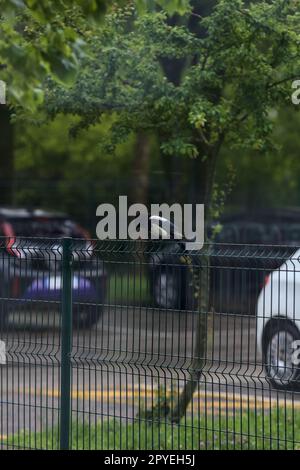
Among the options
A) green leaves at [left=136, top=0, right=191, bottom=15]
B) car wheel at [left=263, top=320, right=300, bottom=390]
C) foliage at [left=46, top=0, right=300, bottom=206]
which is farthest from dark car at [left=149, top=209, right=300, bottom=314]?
green leaves at [left=136, top=0, right=191, bottom=15]

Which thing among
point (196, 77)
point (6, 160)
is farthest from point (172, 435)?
point (6, 160)

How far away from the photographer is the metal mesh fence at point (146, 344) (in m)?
6.66

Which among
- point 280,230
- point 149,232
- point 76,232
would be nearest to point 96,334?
point 149,232

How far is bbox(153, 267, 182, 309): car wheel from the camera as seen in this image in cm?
680

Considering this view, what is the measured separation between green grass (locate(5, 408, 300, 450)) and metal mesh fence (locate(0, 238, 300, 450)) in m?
0.02

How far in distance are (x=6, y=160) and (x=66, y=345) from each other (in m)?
14.0

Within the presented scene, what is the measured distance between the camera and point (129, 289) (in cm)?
693

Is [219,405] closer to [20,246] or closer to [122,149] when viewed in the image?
[20,246]

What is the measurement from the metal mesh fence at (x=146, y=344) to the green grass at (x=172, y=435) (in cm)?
2

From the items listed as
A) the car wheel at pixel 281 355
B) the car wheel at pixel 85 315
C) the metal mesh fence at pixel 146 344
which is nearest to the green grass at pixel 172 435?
the metal mesh fence at pixel 146 344

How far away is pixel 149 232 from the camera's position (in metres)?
8.55

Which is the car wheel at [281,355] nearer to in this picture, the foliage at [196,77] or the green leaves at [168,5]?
the foliage at [196,77]

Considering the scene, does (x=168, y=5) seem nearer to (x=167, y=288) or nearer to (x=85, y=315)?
(x=167, y=288)
